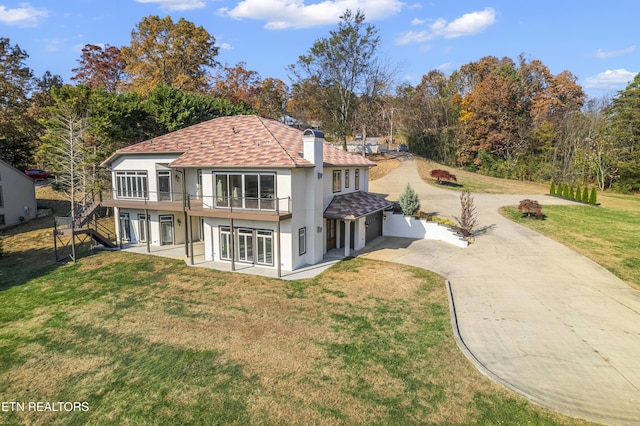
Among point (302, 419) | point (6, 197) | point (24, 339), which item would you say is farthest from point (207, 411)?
point (6, 197)

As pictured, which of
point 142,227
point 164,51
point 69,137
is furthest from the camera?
point 164,51

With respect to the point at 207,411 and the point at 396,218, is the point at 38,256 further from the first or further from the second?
the point at 396,218

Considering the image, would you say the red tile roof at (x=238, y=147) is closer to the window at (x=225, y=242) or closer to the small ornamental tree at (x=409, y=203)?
the small ornamental tree at (x=409, y=203)

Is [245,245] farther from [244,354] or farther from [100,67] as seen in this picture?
[100,67]

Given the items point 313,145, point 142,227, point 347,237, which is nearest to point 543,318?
point 347,237

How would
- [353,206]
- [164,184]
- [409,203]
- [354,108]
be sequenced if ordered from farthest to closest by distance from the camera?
[354,108], [409,203], [164,184], [353,206]

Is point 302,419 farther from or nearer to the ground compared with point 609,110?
nearer to the ground

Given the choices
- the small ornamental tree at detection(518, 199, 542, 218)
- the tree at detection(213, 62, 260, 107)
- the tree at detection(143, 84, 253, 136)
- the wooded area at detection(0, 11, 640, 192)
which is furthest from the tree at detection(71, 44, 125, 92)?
the small ornamental tree at detection(518, 199, 542, 218)
